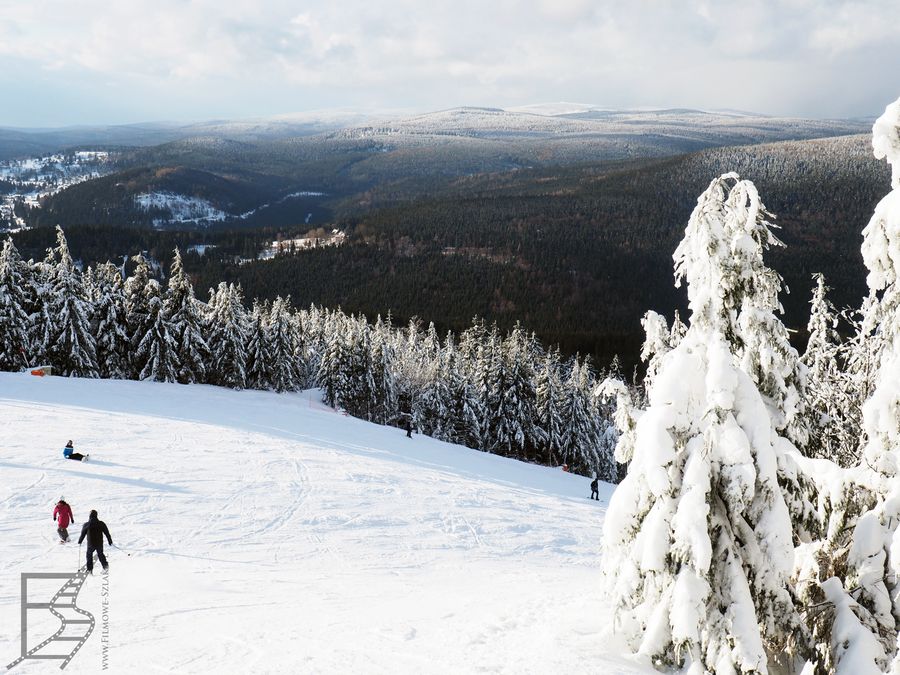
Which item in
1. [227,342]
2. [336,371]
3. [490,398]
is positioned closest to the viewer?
[227,342]

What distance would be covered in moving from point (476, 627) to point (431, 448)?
18.8 metres

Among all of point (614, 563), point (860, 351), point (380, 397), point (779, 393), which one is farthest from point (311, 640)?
point (380, 397)

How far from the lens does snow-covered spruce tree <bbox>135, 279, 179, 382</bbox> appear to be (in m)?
38.3

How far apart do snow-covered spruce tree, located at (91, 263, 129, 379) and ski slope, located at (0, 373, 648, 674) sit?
12012 mm

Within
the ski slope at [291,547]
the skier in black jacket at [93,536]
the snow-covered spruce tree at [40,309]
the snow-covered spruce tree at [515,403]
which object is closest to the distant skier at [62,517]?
the ski slope at [291,547]

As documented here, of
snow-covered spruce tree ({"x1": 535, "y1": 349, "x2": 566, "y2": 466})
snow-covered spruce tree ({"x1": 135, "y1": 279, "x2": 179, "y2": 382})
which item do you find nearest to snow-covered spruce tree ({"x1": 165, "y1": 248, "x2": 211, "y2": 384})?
snow-covered spruce tree ({"x1": 135, "y1": 279, "x2": 179, "y2": 382})

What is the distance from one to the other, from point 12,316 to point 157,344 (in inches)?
315

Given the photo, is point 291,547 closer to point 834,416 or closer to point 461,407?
point 834,416

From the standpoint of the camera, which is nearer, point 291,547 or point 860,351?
point 860,351

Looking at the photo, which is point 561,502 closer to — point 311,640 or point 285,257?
point 311,640

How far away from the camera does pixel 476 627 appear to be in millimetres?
9430

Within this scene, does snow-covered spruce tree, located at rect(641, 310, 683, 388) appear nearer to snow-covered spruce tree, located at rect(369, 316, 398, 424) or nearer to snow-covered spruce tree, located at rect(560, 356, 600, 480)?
snow-covered spruce tree, located at rect(560, 356, 600, 480)

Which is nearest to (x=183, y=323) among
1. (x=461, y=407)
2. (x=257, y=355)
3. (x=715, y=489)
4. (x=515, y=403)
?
(x=257, y=355)

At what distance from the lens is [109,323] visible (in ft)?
130
